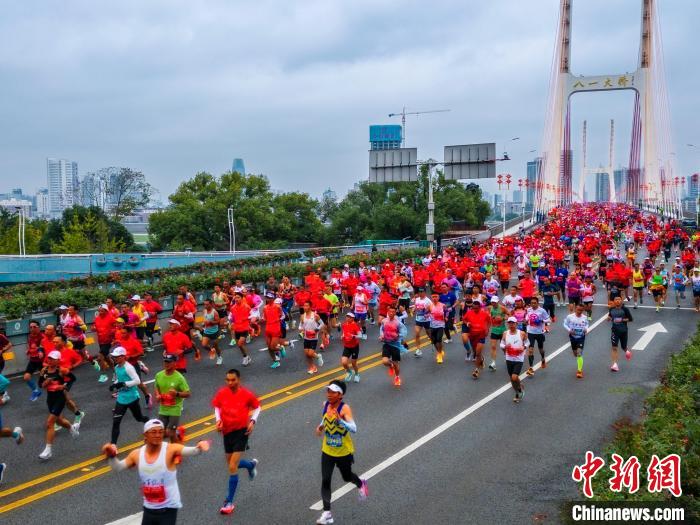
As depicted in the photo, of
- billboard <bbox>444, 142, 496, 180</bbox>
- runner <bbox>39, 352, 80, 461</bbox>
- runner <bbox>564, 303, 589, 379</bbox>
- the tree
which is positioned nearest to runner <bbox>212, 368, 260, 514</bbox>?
runner <bbox>39, 352, 80, 461</bbox>

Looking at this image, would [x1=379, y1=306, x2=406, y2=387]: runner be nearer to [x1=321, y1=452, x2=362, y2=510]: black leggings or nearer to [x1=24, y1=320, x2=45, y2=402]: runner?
[x1=321, y1=452, x2=362, y2=510]: black leggings

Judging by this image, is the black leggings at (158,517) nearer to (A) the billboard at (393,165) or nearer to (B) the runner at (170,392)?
(B) the runner at (170,392)

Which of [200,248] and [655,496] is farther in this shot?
[200,248]

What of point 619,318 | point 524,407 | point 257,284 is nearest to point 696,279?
point 619,318

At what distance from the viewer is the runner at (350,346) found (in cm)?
1352

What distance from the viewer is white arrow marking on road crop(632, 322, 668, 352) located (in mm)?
17438

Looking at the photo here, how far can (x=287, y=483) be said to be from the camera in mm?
8641

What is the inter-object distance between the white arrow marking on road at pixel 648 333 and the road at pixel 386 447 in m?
Result: 1.55

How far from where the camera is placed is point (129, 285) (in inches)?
804

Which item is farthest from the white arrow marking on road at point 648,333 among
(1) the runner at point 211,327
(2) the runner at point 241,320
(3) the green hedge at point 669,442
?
(1) the runner at point 211,327

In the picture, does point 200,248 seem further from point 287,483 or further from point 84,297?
point 287,483

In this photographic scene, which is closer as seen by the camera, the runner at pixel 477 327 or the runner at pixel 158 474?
the runner at pixel 158 474

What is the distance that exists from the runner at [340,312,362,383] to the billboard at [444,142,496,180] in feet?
84.3

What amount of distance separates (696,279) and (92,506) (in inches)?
818
